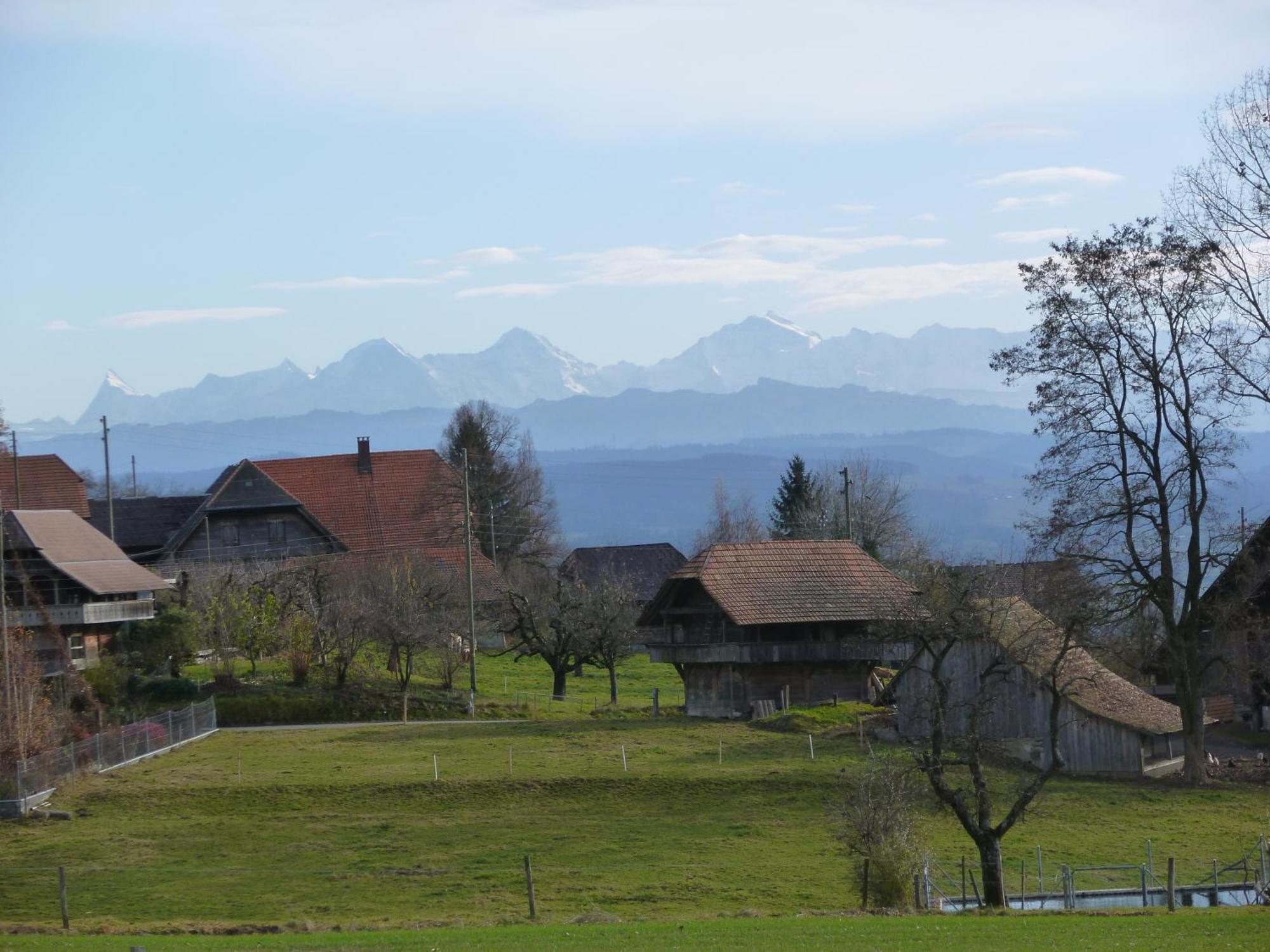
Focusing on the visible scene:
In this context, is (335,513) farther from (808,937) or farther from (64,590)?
(808,937)

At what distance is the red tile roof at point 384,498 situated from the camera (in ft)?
262

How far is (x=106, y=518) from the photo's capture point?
8331 cm

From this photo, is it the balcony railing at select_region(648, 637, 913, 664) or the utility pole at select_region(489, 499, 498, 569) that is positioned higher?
the utility pole at select_region(489, 499, 498, 569)

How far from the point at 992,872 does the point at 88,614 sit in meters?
39.6

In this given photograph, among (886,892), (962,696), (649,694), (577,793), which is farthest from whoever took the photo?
(649,694)

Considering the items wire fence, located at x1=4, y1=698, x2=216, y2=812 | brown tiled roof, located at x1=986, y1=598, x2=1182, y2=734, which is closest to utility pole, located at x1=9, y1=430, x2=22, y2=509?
wire fence, located at x1=4, y1=698, x2=216, y2=812

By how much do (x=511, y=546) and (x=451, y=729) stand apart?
3971cm

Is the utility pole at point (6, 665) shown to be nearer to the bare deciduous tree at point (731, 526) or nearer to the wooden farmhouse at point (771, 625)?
the wooden farmhouse at point (771, 625)

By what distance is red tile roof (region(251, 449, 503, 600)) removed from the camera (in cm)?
7988

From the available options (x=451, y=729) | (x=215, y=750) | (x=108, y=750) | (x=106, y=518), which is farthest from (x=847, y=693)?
(x=106, y=518)

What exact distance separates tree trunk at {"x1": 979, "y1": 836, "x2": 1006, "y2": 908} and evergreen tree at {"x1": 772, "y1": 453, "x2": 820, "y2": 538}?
59315mm

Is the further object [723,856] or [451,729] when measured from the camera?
[451,729]

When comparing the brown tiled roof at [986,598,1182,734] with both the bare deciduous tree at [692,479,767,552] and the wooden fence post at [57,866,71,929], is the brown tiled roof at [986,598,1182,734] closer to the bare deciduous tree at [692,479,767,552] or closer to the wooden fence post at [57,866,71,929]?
Result: the wooden fence post at [57,866,71,929]

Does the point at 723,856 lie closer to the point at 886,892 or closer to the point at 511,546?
the point at 886,892
